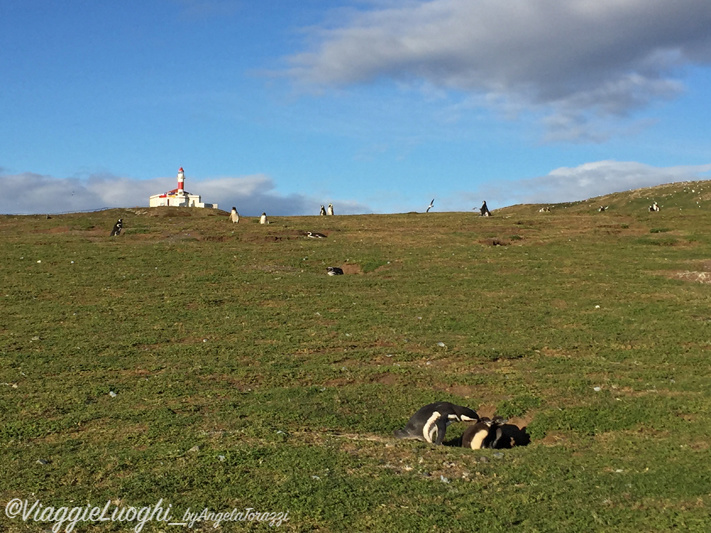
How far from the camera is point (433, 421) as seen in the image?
437 inches

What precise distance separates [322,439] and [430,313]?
34.9 feet

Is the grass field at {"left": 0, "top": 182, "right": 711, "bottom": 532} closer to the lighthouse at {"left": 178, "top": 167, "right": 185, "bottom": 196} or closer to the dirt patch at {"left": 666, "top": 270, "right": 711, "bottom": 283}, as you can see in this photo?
the dirt patch at {"left": 666, "top": 270, "right": 711, "bottom": 283}

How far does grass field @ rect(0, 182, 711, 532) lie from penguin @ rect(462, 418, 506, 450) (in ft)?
1.34

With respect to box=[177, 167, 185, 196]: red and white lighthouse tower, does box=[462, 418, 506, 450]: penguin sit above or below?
below

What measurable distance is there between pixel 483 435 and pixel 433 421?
850 mm

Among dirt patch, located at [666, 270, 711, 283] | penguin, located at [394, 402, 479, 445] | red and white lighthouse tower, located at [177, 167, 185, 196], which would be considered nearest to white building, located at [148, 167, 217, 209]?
red and white lighthouse tower, located at [177, 167, 185, 196]

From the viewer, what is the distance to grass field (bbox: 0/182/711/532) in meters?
8.16

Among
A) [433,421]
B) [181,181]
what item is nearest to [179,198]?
[181,181]

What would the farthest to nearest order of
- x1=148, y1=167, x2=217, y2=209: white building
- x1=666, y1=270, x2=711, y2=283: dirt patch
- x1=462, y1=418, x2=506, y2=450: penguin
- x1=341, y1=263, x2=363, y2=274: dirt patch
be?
x1=148, y1=167, x2=217, y2=209: white building → x1=341, y1=263, x2=363, y2=274: dirt patch → x1=666, y1=270, x2=711, y2=283: dirt patch → x1=462, y1=418, x2=506, y2=450: penguin

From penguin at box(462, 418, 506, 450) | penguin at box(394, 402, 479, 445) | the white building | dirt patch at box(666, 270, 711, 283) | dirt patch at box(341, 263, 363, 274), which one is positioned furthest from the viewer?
the white building

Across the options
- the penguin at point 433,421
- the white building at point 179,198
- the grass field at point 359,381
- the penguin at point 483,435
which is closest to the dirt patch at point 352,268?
the grass field at point 359,381

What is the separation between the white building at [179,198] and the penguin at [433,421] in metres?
66.4

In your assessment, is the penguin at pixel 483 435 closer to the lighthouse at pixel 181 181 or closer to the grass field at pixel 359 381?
the grass field at pixel 359 381

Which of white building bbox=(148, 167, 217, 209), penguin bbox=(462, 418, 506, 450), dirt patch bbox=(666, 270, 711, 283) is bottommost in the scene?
penguin bbox=(462, 418, 506, 450)
